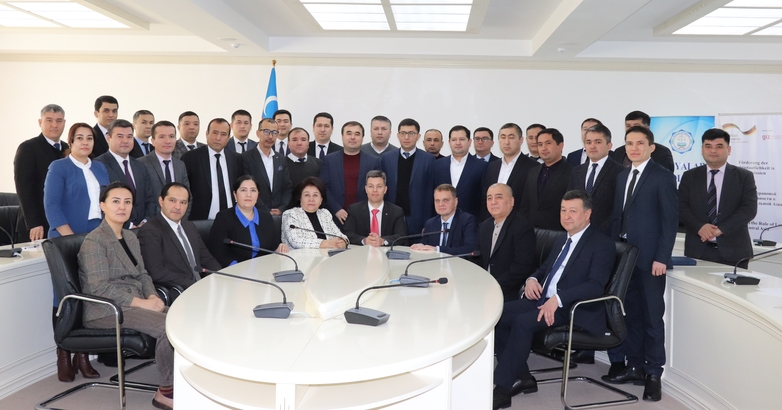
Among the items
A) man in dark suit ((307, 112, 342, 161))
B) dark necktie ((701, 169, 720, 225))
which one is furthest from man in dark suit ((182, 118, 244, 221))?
dark necktie ((701, 169, 720, 225))

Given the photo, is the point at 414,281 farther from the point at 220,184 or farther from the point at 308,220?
the point at 220,184

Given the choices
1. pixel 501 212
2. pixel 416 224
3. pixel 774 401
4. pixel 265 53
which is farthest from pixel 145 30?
pixel 774 401

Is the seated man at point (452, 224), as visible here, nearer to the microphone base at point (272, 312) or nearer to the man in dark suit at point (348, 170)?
the man in dark suit at point (348, 170)

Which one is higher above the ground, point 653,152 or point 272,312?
point 653,152

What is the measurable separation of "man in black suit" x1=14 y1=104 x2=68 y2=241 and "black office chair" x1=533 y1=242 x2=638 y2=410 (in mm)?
3810

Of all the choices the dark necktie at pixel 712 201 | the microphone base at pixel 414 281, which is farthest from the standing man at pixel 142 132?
the dark necktie at pixel 712 201

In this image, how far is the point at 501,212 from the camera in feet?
13.4

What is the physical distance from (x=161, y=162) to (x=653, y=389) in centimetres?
392

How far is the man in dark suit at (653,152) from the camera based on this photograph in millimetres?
4750

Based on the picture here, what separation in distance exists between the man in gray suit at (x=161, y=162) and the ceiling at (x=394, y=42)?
7.05 feet

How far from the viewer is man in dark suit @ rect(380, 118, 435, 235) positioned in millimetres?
5215

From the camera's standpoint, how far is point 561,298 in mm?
Answer: 3348

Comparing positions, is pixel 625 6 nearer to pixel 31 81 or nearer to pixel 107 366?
pixel 107 366

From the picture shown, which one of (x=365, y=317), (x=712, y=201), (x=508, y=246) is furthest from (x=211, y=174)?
(x=712, y=201)
